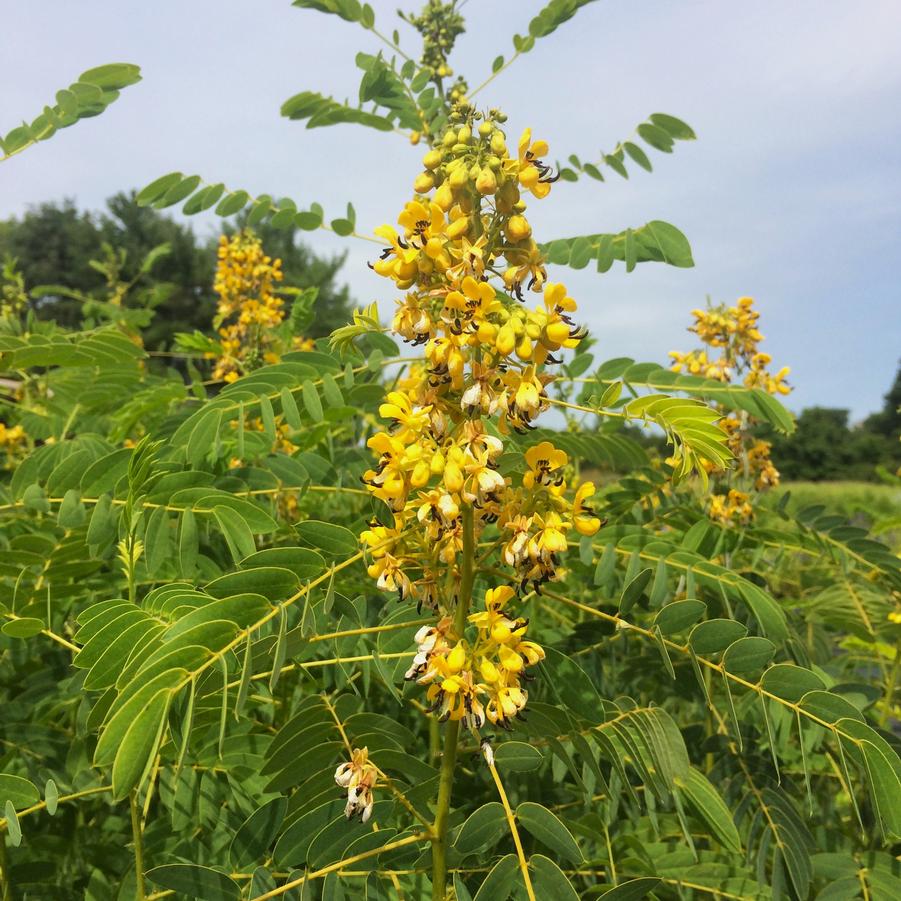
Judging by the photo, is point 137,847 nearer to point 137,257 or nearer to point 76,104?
point 76,104

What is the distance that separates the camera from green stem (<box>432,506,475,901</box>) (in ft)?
4.02

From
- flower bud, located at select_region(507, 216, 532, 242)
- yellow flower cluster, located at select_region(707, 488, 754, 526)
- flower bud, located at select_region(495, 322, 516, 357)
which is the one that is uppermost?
flower bud, located at select_region(507, 216, 532, 242)

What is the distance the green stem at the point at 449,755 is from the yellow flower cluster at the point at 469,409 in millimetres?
20

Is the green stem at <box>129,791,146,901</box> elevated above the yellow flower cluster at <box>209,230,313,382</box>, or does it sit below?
below

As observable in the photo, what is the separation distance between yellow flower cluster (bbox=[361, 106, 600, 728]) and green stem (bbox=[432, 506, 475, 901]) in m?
0.02

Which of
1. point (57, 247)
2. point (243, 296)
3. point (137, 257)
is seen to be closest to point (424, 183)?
point (243, 296)

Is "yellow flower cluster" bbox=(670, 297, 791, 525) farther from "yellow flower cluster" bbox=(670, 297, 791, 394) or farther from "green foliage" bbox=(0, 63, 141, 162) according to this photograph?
"green foliage" bbox=(0, 63, 141, 162)

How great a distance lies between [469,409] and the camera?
119 cm

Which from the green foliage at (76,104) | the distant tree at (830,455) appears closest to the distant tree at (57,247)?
the distant tree at (830,455)

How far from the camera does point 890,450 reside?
31.0m

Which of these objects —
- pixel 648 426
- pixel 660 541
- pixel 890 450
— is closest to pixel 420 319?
pixel 648 426

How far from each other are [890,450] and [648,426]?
34.9m

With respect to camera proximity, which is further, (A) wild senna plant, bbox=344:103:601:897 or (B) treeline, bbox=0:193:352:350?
(B) treeline, bbox=0:193:352:350

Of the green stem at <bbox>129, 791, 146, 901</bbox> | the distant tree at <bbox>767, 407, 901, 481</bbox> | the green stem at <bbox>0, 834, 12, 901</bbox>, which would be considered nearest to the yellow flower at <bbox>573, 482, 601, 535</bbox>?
the green stem at <bbox>129, 791, 146, 901</bbox>
